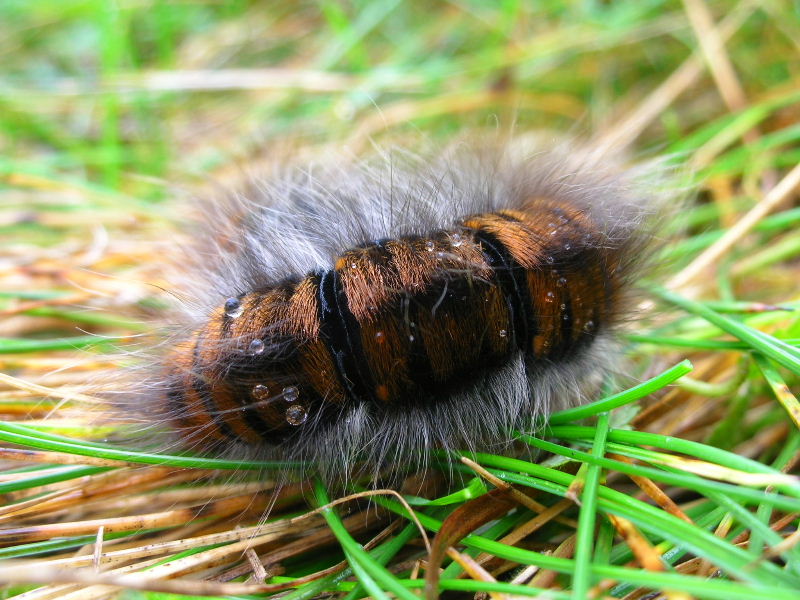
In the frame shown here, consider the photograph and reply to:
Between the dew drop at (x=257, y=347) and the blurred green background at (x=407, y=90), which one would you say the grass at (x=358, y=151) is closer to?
the blurred green background at (x=407, y=90)

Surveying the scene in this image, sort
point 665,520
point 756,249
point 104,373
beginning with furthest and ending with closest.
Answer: point 756,249 < point 104,373 < point 665,520

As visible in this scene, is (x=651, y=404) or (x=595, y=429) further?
(x=651, y=404)

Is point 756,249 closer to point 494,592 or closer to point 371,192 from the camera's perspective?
point 371,192

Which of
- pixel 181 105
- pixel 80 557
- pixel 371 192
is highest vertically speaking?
pixel 181 105

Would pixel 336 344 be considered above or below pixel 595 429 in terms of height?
above

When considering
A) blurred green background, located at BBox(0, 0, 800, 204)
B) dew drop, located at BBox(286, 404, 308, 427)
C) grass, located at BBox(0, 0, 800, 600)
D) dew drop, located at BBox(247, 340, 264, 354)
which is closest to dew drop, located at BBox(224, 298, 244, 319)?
dew drop, located at BBox(247, 340, 264, 354)

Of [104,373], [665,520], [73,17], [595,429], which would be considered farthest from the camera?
[73,17]

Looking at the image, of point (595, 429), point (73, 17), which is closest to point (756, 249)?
point (595, 429)

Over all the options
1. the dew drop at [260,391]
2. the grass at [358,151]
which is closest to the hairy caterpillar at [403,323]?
the dew drop at [260,391]
